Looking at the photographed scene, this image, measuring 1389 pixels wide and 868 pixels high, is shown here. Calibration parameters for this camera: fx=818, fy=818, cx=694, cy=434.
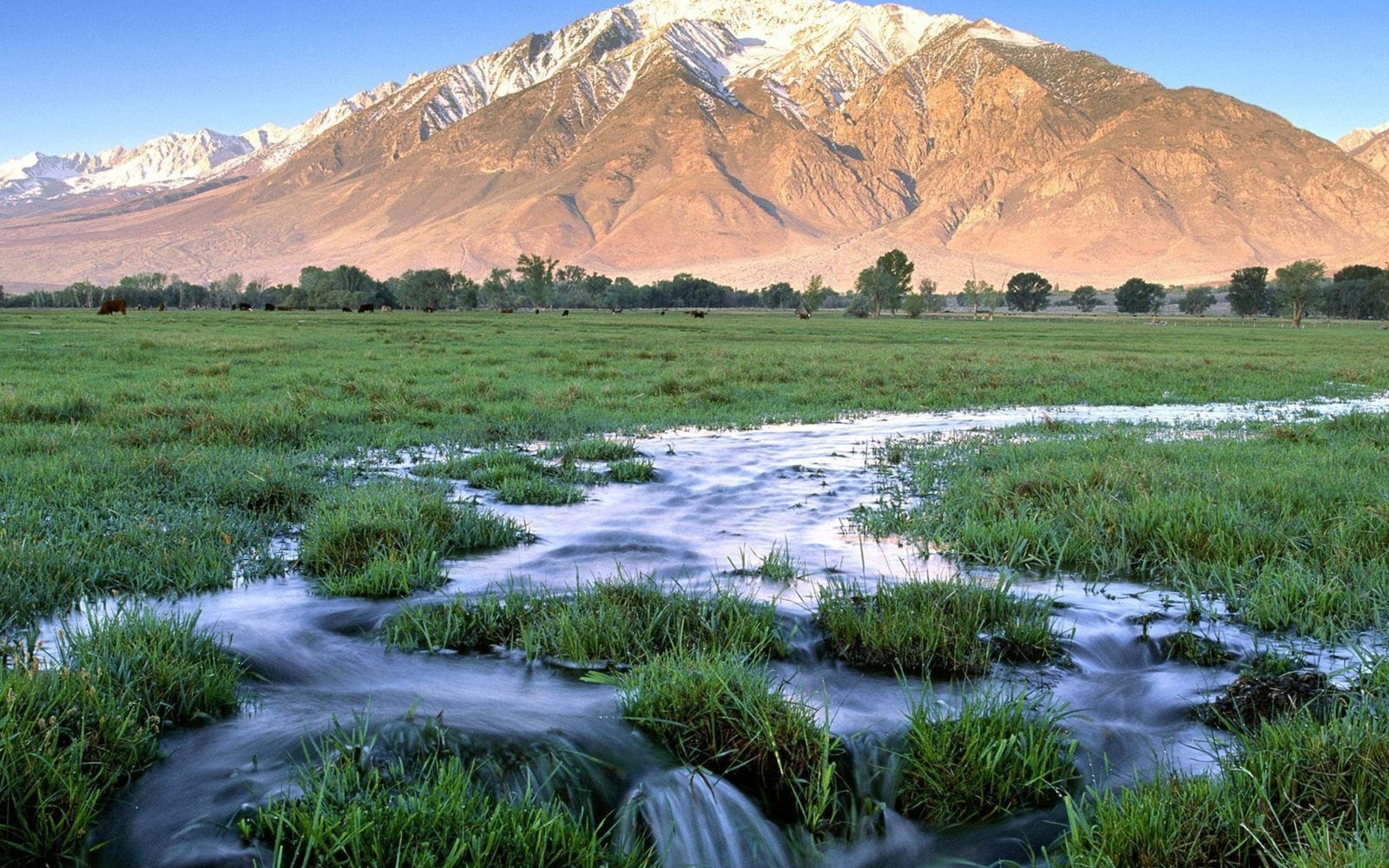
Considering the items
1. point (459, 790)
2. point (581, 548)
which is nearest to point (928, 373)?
point (581, 548)

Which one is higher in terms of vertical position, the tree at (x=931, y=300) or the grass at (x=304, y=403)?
the tree at (x=931, y=300)

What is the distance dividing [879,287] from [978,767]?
573 feet

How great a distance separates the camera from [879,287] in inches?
6722

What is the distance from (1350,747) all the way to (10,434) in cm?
1297

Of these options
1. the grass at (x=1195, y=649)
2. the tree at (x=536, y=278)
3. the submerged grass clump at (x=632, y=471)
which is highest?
the tree at (x=536, y=278)

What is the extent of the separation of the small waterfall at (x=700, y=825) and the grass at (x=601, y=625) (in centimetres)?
84

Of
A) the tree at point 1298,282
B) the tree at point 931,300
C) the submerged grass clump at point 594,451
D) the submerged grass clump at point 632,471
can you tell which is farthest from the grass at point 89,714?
the tree at point 931,300

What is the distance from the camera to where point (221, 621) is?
4781 mm

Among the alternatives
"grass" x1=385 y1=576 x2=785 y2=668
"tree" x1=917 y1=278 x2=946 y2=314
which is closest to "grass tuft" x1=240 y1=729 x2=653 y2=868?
"grass" x1=385 y1=576 x2=785 y2=668

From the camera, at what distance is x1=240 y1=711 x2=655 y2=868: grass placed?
2549 mm

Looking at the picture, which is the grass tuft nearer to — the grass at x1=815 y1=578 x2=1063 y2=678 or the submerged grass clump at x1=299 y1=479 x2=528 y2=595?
the grass at x1=815 y1=578 x2=1063 y2=678

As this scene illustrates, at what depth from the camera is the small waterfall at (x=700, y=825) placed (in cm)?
298

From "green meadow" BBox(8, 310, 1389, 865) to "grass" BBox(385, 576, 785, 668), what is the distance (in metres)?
0.02

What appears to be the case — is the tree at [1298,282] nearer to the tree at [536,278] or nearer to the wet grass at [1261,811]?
the tree at [536,278]
